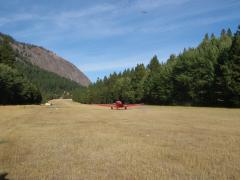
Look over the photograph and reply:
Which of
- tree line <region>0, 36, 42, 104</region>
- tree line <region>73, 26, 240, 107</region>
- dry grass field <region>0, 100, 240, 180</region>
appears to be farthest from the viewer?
tree line <region>0, 36, 42, 104</region>

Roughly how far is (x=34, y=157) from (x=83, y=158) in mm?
1840

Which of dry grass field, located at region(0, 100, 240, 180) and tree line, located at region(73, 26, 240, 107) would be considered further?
tree line, located at region(73, 26, 240, 107)

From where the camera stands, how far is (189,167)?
10312 millimetres

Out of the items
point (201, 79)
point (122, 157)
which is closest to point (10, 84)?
point (201, 79)

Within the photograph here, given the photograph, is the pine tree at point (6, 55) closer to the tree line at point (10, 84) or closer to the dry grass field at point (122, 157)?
the tree line at point (10, 84)

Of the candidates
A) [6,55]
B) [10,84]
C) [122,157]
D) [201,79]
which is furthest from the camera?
[6,55]

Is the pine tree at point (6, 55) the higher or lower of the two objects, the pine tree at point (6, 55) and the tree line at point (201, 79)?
the higher

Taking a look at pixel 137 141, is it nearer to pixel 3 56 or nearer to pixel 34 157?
pixel 34 157

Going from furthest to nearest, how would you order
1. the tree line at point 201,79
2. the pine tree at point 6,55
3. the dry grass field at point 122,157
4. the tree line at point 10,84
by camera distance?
the pine tree at point 6,55 → the tree line at point 10,84 → the tree line at point 201,79 → the dry grass field at point 122,157

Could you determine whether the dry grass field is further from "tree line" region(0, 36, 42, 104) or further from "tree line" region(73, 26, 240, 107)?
"tree line" region(0, 36, 42, 104)

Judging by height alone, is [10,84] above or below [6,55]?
below

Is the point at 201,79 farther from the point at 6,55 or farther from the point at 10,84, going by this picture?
the point at 6,55

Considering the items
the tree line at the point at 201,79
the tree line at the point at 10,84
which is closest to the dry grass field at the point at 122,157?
the tree line at the point at 201,79

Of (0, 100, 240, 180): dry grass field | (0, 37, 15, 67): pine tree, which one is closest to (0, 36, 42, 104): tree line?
(0, 37, 15, 67): pine tree
